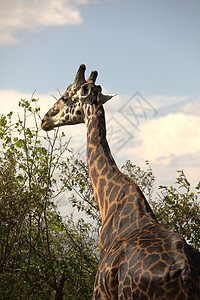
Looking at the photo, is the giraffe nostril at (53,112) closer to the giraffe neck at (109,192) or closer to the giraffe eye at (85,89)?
the giraffe eye at (85,89)

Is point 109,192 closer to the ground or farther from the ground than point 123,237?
farther from the ground

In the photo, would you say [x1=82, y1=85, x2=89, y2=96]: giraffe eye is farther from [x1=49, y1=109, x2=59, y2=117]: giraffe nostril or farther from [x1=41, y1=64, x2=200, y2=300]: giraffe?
[x1=49, y1=109, x2=59, y2=117]: giraffe nostril

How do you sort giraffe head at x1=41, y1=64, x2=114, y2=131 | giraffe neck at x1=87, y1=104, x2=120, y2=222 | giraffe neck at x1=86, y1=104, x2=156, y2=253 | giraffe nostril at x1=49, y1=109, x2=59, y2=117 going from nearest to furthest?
giraffe neck at x1=86, y1=104, x2=156, y2=253 → giraffe neck at x1=87, y1=104, x2=120, y2=222 → giraffe head at x1=41, y1=64, x2=114, y2=131 → giraffe nostril at x1=49, y1=109, x2=59, y2=117

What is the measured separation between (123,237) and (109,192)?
0.72 metres

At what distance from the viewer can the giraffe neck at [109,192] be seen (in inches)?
175

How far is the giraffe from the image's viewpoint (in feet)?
11.4

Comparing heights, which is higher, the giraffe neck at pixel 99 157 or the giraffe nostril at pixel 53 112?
the giraffe nostril at pixel 53 112

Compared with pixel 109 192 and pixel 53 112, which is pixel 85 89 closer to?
pixel 53 112

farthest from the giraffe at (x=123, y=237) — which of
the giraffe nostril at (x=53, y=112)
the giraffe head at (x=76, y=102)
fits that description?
the giraffe nostril at (x=53, y=112)

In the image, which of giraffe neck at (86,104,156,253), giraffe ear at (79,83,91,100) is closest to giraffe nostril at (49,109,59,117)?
giraffe ear at (79,83,91,100)

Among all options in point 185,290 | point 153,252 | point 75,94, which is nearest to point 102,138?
point 75,94

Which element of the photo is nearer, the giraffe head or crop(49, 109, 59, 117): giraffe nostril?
the giraffe head

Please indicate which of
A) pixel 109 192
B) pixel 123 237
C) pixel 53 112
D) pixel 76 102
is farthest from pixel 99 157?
pixel 53 112

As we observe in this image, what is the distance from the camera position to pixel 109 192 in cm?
487
